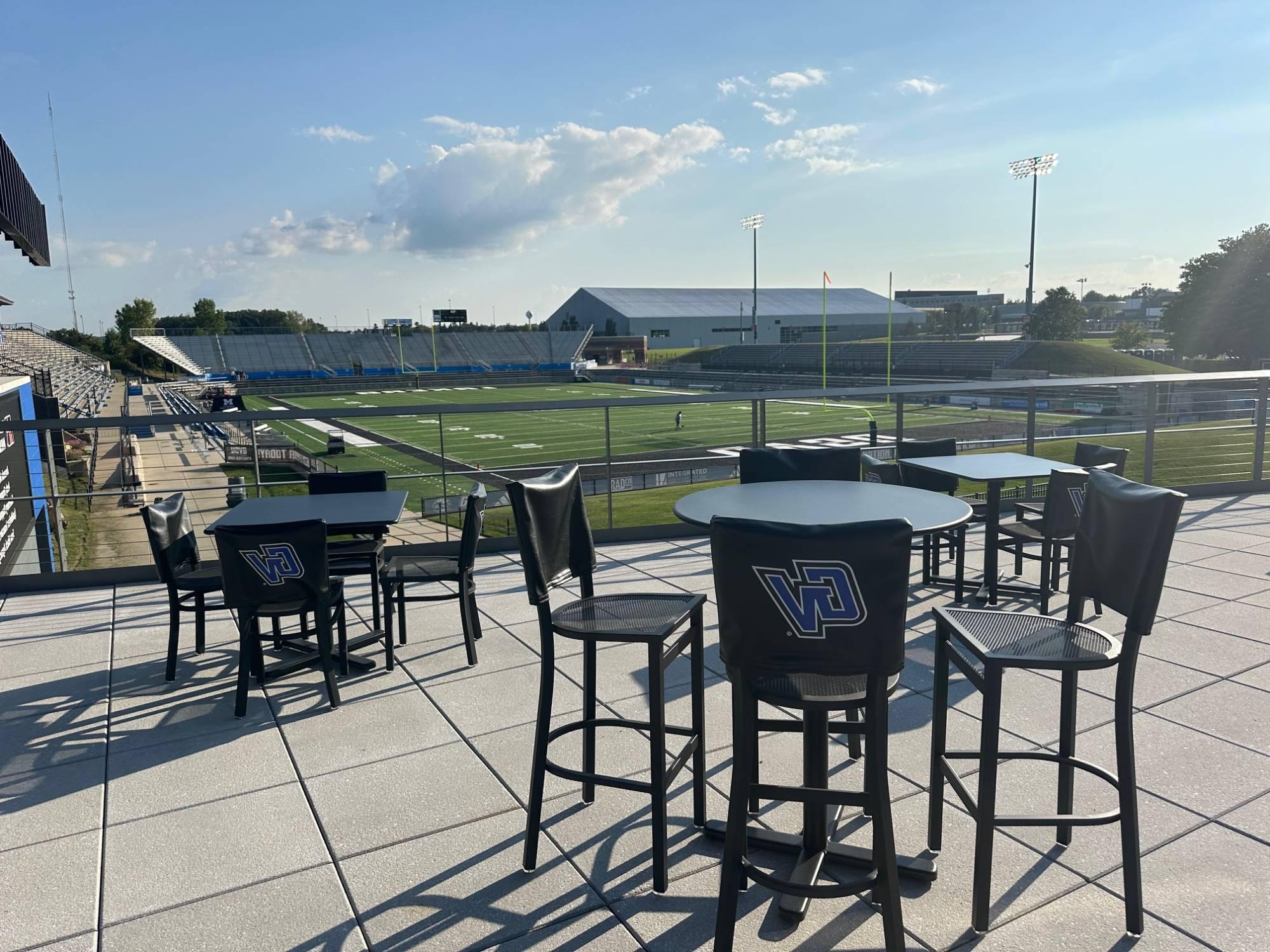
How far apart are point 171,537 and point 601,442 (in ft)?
114

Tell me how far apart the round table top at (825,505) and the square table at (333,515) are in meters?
1.65

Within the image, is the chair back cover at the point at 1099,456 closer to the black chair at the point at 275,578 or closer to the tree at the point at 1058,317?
the black chair at the point at 275,578

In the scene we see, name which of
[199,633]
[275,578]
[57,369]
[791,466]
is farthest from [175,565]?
[57,369]

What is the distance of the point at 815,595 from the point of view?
1.74 meters

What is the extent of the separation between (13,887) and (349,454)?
3474 cm

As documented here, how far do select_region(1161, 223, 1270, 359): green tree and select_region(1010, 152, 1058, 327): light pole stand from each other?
12.4 m

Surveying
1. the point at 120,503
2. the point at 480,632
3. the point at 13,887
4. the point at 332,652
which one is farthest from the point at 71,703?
the point at 120,503

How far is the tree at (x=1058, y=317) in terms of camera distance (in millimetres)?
64125

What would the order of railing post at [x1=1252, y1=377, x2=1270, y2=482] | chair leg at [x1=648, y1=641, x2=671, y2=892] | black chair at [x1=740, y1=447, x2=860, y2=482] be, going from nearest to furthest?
chair leg at [x1=648, y1=641, x2=671, y2=892], black chair at [x1=740, y1=447, x2=860, y2=482], railing post at [x1=1252, y1=377, x2=1270, y2=482]

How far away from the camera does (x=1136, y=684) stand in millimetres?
3539

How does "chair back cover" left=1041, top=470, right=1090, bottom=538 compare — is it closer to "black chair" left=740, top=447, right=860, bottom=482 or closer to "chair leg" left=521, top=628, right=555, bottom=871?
"black chair" left=740, top=447, right=860, bottom=482

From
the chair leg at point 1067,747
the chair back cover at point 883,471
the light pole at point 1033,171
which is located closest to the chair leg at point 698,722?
the chair leg at point 1067,747

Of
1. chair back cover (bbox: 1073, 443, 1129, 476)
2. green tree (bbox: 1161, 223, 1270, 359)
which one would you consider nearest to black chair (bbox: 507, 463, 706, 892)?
chair back cover (bbox: 1073, 443, 1129, 476)

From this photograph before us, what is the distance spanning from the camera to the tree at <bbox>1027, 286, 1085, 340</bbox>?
210 ft
